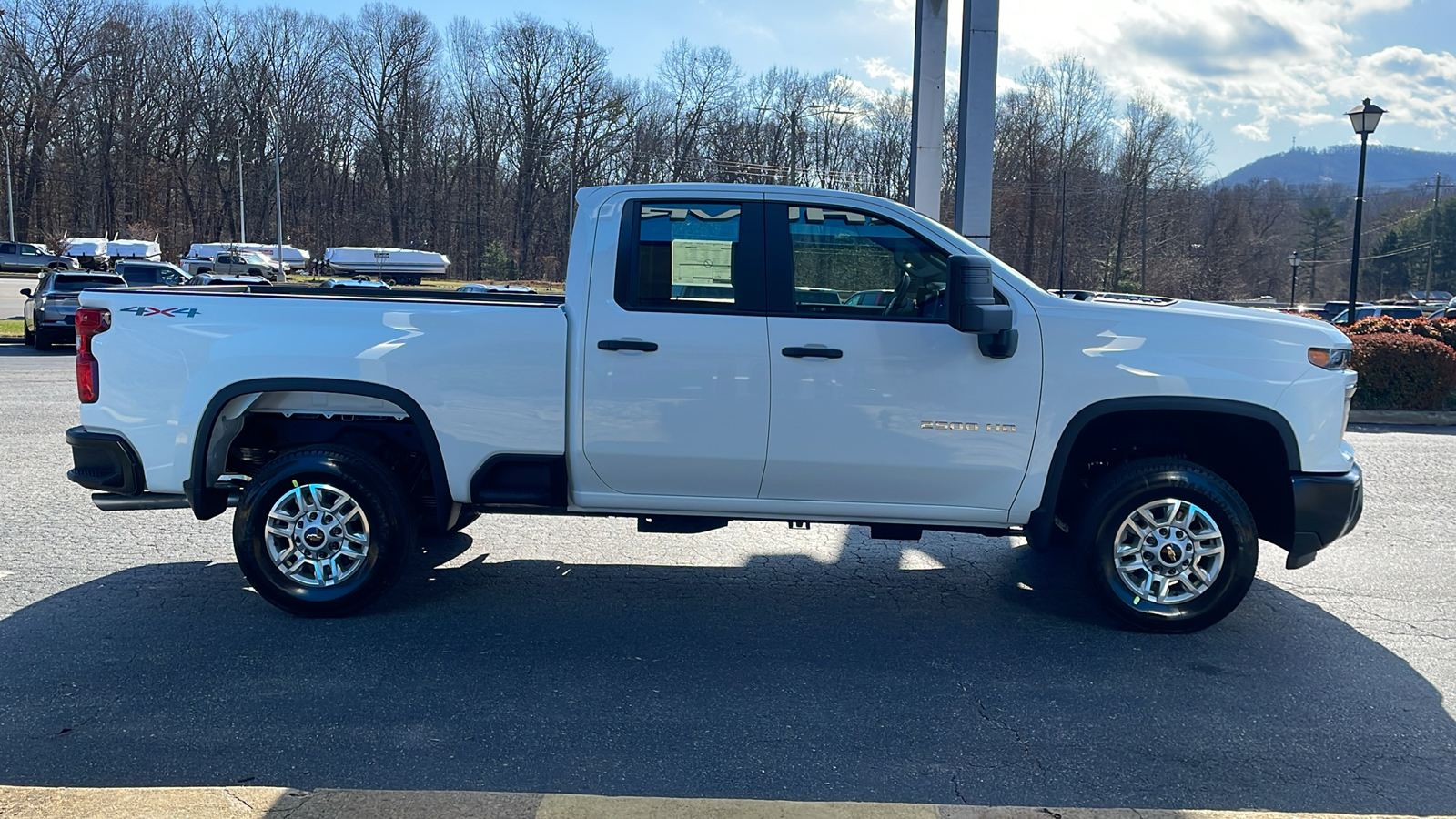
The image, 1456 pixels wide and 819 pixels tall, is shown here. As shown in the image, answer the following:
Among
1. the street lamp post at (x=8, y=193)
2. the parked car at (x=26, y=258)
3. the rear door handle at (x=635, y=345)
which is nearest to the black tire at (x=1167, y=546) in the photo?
the rear door handle at (x=635, y=345)

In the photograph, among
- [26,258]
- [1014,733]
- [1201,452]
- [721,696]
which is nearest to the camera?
[1014,733]

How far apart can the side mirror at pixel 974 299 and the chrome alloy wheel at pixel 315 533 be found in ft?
9.99

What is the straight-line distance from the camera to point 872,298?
509 centimetres

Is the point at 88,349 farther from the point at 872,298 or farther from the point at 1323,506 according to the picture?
the point at 1323,506

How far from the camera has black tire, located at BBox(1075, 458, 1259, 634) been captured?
16.5 ft

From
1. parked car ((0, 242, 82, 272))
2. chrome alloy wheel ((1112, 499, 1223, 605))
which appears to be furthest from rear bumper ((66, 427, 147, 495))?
parked car ((0, 242, 82, 272))

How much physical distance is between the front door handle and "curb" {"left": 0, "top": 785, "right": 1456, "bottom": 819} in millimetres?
2217

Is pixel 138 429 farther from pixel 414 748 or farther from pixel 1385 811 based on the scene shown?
pixel 1385 811

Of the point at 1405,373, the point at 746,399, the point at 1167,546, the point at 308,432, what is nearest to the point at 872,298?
the point at 746,399

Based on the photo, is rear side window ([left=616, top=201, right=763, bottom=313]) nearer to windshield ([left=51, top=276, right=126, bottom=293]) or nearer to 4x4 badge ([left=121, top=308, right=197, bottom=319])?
4x4 badge ([left=121, top=308, right=197, bottom=319])

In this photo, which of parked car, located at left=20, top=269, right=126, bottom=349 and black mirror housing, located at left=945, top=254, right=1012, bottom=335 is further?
parked car, located at left=20, top=269, right=126, bottom=349

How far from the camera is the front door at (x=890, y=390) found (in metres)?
4.94

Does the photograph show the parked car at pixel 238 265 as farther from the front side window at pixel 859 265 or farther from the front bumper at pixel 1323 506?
the front bumper at pixel 1323 506

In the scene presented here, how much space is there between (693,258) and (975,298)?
4.52 ft
